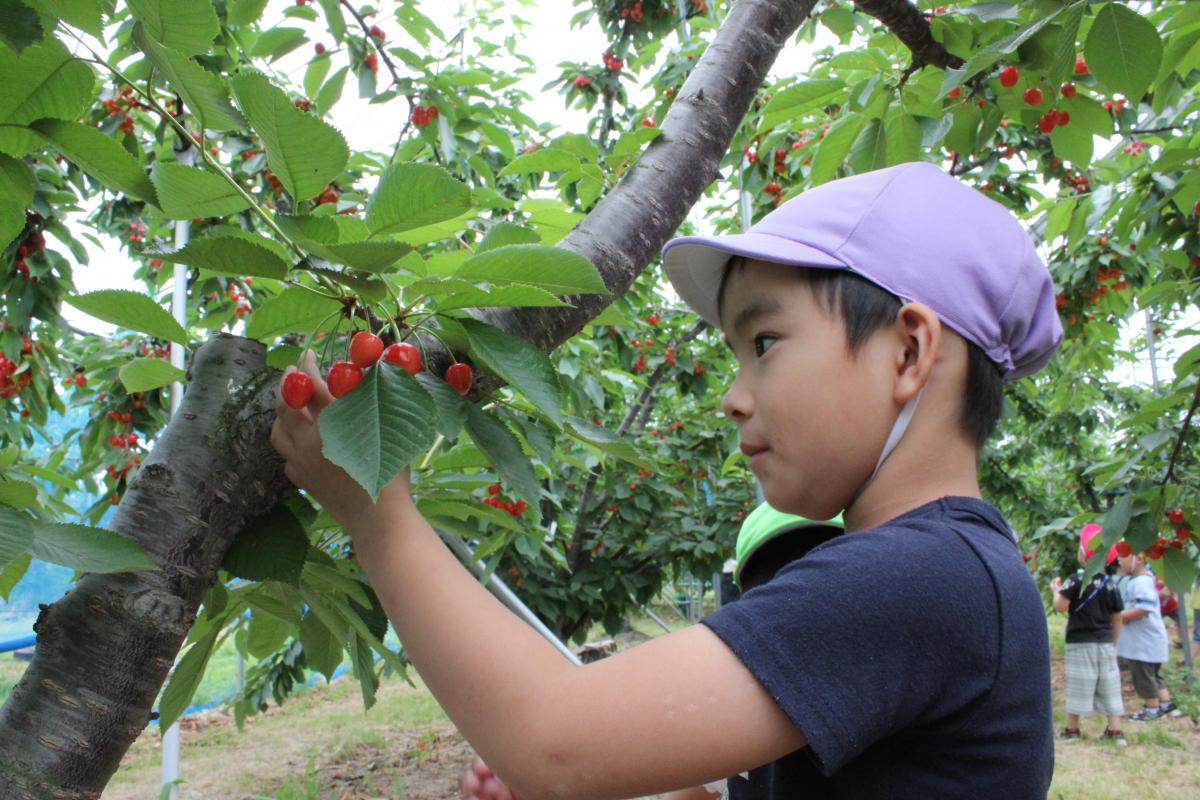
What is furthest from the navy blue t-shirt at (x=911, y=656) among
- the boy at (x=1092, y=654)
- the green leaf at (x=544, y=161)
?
the boy at (x=1092, y=654)

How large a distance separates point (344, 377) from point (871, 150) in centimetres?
141

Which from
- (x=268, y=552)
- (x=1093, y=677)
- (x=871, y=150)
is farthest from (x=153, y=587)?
(x=1093, y=677)

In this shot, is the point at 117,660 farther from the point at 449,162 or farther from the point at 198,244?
the point at 449,162

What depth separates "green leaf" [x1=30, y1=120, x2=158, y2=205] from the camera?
805mm

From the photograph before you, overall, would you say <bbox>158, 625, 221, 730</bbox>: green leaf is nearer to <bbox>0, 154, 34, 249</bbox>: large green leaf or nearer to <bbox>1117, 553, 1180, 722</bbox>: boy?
<bbox>0, 154, 34, 249</bbox>: large green leaf

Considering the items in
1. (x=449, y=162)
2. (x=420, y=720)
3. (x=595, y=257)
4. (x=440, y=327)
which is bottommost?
(x=420, y=720)

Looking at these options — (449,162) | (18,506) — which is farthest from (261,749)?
(18,506)

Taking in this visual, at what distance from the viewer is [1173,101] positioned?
2.25 meters

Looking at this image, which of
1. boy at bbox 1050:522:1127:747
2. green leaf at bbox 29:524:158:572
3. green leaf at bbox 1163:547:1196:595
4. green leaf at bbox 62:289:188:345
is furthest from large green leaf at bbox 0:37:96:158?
boy at bbox 1050:522:1127:747

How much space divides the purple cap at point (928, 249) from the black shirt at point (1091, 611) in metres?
7.21

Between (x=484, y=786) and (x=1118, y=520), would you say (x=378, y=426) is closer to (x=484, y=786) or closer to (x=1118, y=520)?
(x=484, y=786)

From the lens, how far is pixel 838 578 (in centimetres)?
82

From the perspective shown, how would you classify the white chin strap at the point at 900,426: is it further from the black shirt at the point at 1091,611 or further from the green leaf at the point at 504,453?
the black shirt at the point at 1091,611

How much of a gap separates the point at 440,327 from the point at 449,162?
1.97 metres
